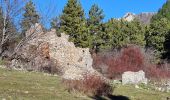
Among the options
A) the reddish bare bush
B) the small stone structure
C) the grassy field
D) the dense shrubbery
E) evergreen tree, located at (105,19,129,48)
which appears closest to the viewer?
the grassy field

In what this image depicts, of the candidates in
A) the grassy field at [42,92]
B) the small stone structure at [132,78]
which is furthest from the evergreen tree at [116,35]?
the grassy field at [42,92]

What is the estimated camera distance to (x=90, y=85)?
19.5 meters

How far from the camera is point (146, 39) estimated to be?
62000mm

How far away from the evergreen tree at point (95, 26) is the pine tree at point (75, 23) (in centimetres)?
184

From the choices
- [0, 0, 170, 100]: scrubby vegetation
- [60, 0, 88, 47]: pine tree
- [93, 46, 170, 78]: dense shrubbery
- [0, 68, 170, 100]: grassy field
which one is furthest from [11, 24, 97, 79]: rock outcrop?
[60, 0, 88, 47]: pine tree

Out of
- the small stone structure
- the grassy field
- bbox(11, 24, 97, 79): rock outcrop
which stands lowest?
the grassy field

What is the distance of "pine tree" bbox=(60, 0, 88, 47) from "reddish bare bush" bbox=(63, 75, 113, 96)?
34.9 m

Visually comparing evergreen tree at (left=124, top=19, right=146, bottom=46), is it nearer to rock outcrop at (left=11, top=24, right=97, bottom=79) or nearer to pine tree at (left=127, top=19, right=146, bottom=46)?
pine tree at (left=127, top=19, right=146, bottom=46)

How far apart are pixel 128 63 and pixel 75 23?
909 cm

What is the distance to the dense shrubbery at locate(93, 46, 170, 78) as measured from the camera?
47.4m

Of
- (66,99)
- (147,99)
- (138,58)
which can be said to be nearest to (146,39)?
(138,58)

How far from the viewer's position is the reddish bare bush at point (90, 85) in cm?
1925

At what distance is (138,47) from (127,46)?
4.65 ft

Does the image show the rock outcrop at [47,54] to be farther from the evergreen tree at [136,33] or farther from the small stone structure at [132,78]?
the evergreen tree at [136,33]
